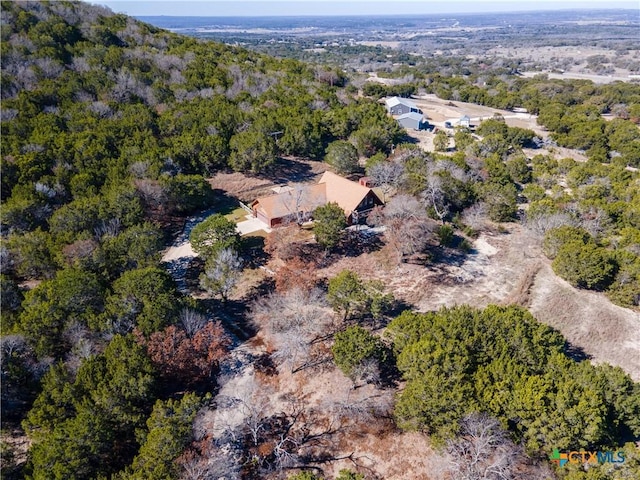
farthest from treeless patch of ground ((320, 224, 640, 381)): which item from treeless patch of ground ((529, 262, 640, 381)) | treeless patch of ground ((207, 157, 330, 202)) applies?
treeless patch of ground ((207, 157, 330, 202))

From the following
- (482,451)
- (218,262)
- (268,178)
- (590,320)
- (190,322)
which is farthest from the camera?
(268,178)

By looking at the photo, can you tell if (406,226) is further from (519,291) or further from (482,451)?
(482,451)

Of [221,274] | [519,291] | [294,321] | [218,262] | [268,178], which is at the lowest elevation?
[519,291]

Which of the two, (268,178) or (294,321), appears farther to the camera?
(268,178)

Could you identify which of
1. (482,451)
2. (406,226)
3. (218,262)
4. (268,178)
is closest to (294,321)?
(218,262)

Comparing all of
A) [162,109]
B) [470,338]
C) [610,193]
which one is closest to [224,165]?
[162,109]

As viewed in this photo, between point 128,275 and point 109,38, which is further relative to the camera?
point 109,38

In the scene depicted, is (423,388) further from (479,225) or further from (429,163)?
(429,163)

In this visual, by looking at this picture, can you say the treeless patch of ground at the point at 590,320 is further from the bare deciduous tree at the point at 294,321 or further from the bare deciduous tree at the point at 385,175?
the bare deciduous tree at the point at 385,175

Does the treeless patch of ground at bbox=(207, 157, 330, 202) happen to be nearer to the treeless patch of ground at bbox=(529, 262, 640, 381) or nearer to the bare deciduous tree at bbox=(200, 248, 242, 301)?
the bare deciduous tree at bbox=(200, 248, 242, 301)
